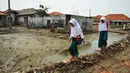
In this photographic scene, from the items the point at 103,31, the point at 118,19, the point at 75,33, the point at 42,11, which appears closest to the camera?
the point at 75,33

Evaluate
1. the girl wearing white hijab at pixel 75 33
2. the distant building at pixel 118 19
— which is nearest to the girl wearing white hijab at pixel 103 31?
the girl wearing white hijab at pixel 75 33

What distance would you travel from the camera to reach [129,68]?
5328 mm

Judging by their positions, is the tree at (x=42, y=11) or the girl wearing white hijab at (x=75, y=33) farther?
the tree at (x=42, y=11)

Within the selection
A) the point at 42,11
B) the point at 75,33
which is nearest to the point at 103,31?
the point at 75,33

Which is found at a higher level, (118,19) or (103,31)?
(118,19)

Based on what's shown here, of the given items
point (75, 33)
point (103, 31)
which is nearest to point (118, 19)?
point (103, 31)

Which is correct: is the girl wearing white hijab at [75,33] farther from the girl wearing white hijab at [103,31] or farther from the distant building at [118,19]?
the distant building at [118,19]

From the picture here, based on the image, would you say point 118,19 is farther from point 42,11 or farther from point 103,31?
point 103,31

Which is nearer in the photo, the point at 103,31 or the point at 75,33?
the point at 75,33

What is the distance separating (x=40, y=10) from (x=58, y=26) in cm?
1389

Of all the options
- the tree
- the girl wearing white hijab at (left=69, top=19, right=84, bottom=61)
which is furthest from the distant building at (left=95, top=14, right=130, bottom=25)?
the girl wearing white hijab at (left=69, top=19, right=84, bottom=61)

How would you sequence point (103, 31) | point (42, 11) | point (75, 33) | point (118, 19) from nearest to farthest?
point (75, 33) < point (103, 31) < point (42, 11) < point (118, 19)

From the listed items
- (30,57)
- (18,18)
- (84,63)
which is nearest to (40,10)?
(18,18)

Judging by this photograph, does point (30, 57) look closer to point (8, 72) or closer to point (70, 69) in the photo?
point (8, 72)
